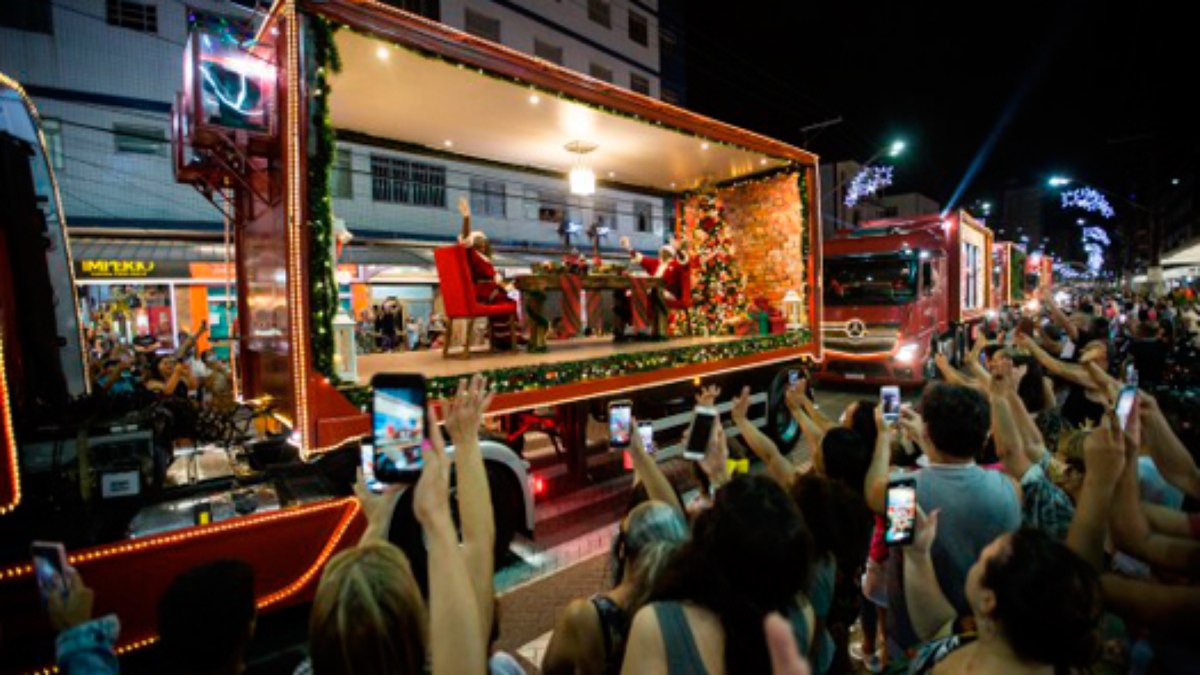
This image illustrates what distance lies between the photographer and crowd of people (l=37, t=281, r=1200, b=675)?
4.53 ft

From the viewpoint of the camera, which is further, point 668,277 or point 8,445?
point 668,277

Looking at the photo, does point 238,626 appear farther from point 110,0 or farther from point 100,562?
point 110,0

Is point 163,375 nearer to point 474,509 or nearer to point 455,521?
point 455,521

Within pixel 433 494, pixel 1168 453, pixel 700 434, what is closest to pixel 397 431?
pixel 433 494

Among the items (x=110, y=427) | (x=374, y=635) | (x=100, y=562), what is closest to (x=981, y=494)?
(x=374, y=635)

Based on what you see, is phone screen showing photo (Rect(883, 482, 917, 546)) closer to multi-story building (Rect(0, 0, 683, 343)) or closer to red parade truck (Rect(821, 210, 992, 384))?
multi-story building (Rect(0, 0, 683, 343))

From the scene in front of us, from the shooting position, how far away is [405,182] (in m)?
18.0

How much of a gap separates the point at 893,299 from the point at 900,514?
36.1ft

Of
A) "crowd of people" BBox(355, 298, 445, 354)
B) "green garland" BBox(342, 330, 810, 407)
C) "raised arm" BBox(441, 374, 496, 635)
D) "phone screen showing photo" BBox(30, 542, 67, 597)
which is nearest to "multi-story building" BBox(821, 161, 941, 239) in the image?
"crowd of people" BBox(355, 298, 445, 354)

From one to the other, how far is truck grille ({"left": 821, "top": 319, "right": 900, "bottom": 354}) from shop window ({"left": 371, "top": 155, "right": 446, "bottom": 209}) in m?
12.2

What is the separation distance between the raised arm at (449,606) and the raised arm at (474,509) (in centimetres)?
30

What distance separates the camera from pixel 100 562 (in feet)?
10.4

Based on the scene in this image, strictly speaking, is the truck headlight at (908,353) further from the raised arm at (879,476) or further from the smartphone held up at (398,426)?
the smartphone held up at (398,426)

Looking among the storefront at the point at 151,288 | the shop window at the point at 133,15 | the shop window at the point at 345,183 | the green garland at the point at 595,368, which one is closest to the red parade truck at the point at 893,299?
the green garland at the point at 595,368
